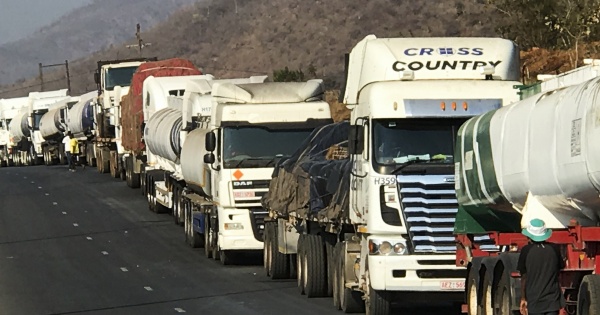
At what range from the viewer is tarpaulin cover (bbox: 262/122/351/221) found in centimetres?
2073

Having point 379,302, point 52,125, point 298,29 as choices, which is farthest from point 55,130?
point 298,29

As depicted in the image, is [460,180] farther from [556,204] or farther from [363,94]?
[556,204]

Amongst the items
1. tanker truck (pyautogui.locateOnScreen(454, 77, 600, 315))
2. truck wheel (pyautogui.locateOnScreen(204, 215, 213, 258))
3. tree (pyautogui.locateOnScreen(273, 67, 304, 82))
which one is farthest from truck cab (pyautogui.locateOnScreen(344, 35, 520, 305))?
tree (pyautogui.locateOnScreen(273, 67, 304, 82))

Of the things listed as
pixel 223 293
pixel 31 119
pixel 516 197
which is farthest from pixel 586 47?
pixel 31 119

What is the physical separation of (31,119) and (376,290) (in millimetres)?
61664

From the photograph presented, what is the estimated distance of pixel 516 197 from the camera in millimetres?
15000

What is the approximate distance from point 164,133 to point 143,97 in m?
6.68

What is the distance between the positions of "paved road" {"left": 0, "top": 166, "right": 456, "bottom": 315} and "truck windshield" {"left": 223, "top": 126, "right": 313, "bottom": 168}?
214 cm

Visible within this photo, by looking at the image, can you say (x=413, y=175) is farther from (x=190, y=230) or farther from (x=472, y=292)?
(x=190, y=230)

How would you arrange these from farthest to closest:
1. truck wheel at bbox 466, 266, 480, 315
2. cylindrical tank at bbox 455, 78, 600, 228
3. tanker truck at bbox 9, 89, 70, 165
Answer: tanker truck at bbox 9, 89, 70, 165
truck wheel at bbox 466, 266, 480, 315
cylindrical tank at bbox 455, 78, 600, 228

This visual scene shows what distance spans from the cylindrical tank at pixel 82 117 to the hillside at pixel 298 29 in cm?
2136

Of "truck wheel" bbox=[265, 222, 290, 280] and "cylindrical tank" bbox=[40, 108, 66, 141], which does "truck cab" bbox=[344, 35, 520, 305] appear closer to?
"truck wheel" bbox=[265, 222, 290, 280]

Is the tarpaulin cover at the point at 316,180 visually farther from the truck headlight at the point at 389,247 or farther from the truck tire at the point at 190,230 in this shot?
the truck tire at the point at 190,230

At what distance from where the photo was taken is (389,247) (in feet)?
60.5
